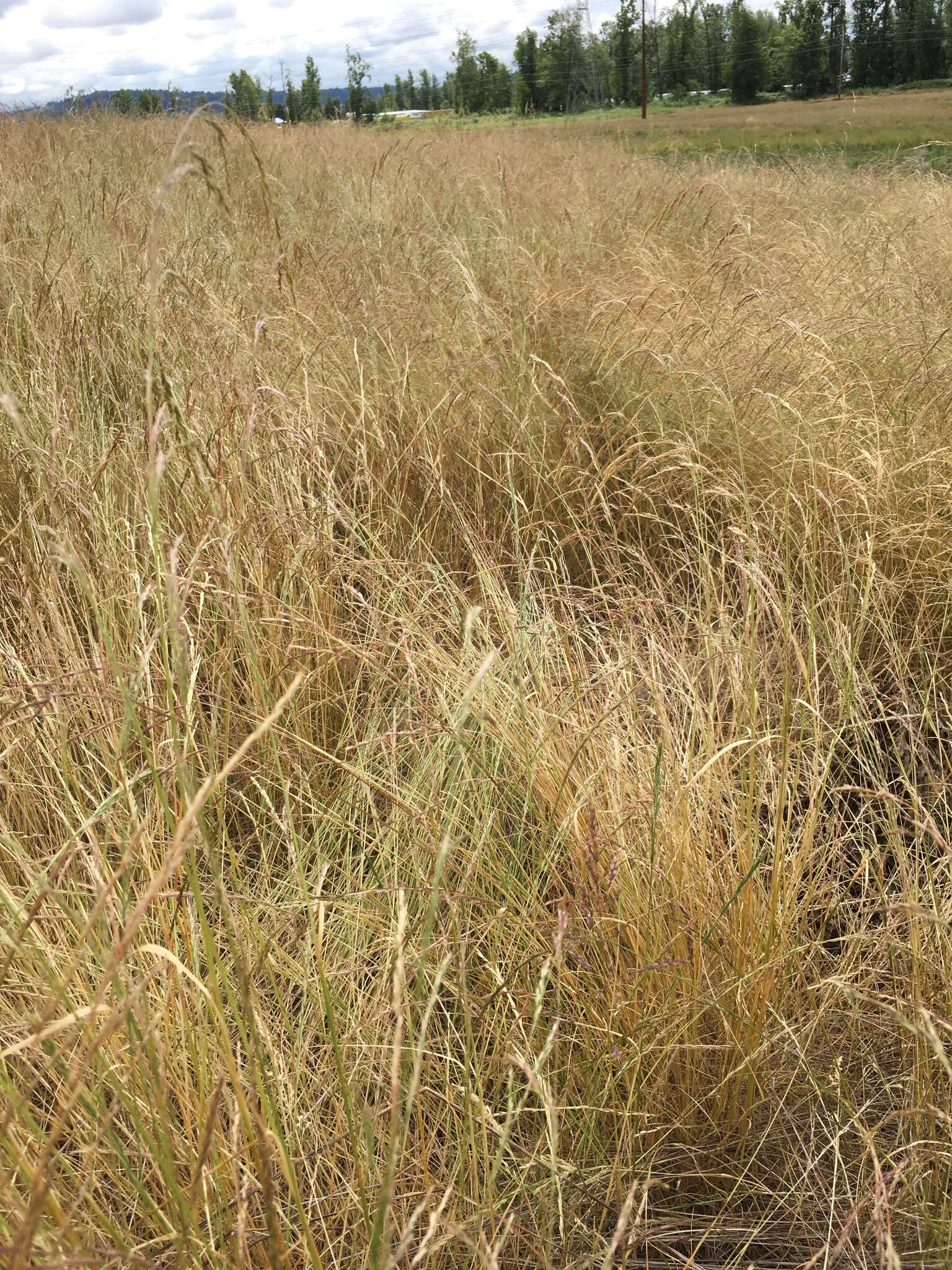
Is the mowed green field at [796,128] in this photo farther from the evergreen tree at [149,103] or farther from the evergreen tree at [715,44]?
the evergreen tree at [715,44]

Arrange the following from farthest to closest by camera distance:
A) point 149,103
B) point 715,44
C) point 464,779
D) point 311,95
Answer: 1. point 715,44
2. point 311,95
3. point 149,103
4. point 464,779

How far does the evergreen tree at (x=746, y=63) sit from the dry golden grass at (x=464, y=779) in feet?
177

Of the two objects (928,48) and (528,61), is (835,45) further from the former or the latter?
(528,61)

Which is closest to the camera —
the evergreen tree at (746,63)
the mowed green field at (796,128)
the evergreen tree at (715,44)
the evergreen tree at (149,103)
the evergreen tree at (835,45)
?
the evergreen tree at (149,103)

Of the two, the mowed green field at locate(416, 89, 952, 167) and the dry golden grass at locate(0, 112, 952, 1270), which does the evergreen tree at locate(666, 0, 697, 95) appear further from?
the dry golden grass at locate(0, 112, 952, 1270)

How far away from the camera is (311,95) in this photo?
35.2 metres

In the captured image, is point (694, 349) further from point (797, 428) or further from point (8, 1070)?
point (8, 1070)

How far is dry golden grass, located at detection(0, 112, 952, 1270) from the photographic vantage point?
85cm

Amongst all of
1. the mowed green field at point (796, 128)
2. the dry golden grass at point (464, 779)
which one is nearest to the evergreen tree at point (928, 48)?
the mowed green field at point (796, 128)

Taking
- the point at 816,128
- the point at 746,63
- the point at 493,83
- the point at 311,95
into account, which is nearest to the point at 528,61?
the point at 493,83

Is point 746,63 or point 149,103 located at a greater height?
point 746,63

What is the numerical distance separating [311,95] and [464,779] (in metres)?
41.5

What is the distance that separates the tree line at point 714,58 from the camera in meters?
45.2

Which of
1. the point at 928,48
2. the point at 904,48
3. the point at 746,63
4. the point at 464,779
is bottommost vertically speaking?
the point at 464,779
